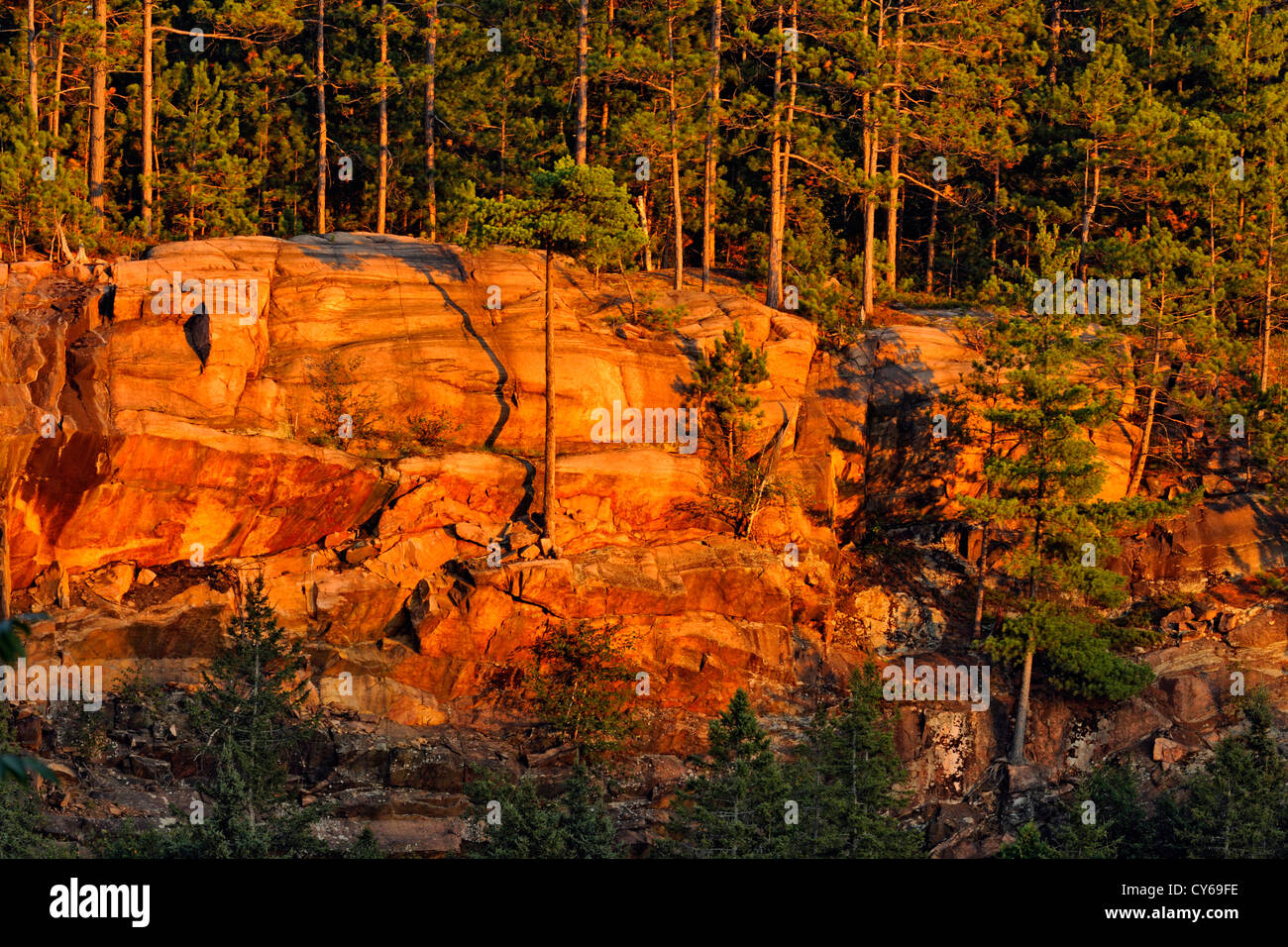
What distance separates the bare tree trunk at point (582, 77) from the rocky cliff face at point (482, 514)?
16.1 ft

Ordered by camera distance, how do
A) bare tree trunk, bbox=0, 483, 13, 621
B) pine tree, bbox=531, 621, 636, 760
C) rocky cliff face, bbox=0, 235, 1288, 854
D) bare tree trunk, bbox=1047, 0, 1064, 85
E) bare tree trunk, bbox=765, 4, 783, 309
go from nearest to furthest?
bare tree trunk, bbox=0, 483, 13, 621, pine tree, bbox=531, 621, 636, 760, rocky cliff face, bbox=0, 235, 1288, 854, bare tree trunk, bbox=765, 4, 783, 309, bare tree trunk, bbox=1047, 0, 1064, 85

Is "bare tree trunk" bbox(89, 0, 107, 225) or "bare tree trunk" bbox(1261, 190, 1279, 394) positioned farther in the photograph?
"bare tree trunk" bbox(89, 0, 107, 225)

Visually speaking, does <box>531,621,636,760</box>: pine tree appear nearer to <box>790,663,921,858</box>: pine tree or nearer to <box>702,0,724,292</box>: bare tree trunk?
<box>790,663,921,858</box>: pine tree

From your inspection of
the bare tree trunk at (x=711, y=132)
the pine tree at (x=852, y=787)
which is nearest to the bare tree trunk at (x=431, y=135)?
A: the bare tree trunk at (x=711, y=132)

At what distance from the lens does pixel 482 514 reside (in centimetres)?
3606

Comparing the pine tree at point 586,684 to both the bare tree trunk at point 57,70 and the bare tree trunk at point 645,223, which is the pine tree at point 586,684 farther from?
the bare tree trunk at point 57,70

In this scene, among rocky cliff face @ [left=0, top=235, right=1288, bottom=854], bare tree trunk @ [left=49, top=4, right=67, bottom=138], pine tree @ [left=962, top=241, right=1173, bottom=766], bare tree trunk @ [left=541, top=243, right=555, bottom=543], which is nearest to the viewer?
rocky cliff face @ [left=0, top=235, right=1288, bottom=854]

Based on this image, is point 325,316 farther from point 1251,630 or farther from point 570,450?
point 1251,630

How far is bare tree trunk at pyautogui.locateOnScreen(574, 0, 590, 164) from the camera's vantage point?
44312mm

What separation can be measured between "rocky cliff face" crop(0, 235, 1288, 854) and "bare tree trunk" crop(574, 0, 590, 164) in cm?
492

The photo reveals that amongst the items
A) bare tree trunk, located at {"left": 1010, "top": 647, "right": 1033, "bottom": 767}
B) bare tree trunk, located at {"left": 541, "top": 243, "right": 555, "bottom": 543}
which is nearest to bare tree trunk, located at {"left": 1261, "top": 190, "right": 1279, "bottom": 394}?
bare tree trunk, located at {"left": 1010, "top": 647, "right": 1033, "bottom": 767}

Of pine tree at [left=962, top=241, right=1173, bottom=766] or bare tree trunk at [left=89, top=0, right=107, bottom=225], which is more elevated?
bare tree trunk at [left=89, top=0, right=107, bottom=225]

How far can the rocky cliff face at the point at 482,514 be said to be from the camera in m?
32.8

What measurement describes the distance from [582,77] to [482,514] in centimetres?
1556
